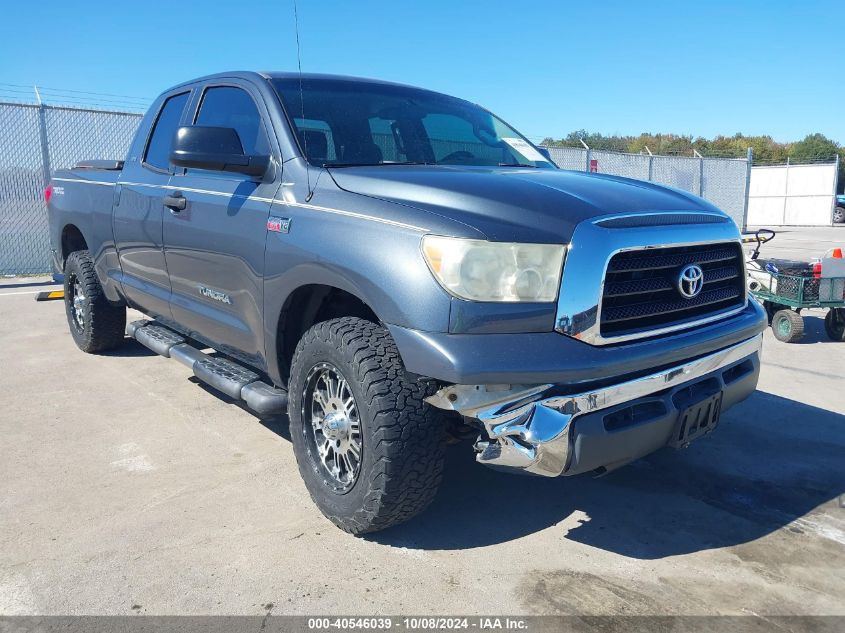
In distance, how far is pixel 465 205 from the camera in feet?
8.53

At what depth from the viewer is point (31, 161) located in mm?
11438

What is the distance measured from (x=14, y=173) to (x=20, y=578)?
416 inches

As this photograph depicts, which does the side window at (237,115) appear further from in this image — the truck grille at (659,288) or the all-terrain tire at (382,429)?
the truck grille at (659,288)

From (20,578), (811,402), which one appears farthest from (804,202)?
(20,578)

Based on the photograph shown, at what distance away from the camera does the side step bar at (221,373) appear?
3.36 meters

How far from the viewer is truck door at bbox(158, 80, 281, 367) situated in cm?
336

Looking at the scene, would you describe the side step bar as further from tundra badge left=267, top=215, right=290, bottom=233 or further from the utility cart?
the utility cart

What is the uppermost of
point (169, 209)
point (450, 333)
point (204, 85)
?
point (204, 85)

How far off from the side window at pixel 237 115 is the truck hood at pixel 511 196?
67cm

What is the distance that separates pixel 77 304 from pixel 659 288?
17.0 ft

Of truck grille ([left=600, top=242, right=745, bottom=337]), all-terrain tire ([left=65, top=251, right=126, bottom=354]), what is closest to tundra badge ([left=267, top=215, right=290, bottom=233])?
truck grille ([left=600, top=242, right=745, bottom=337])

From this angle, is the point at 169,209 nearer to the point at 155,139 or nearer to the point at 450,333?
the point at 155,139

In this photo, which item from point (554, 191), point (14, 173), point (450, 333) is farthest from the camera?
point (14, 173)

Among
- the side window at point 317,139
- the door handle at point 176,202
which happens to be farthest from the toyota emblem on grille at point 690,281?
the door handle at point 176,202
